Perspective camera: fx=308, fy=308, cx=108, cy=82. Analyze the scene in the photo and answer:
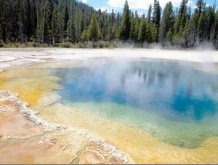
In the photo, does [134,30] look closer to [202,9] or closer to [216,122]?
[202,9]

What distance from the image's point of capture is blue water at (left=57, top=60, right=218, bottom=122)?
1588 centimetres

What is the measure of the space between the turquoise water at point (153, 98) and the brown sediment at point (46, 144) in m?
2.54

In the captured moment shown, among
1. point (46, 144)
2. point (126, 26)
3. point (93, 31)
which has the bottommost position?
point (46, 144)

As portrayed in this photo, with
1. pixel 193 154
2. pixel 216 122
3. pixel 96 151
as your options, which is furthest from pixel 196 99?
pixel 96 151

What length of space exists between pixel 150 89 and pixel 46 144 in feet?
37.8

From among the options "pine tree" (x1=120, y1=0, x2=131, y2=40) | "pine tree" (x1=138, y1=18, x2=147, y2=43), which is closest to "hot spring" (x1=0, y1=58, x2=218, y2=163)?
"pine tree" (x1=120, y1=0, x2=131, y2=40)

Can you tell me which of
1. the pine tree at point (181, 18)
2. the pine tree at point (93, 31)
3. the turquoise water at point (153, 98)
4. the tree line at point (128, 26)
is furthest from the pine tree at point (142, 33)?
the turquoise water at point (153, 98)

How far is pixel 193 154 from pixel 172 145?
875mm

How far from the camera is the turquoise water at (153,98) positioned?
12.6m

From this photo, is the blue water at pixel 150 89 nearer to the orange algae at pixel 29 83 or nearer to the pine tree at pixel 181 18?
the orange algae at pixel 29 83

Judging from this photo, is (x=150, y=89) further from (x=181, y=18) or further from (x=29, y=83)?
(x=181, y=18)

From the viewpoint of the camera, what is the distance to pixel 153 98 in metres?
17.7

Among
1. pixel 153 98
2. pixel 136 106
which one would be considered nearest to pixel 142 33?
pixel 153 98

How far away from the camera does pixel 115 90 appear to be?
1944cm
